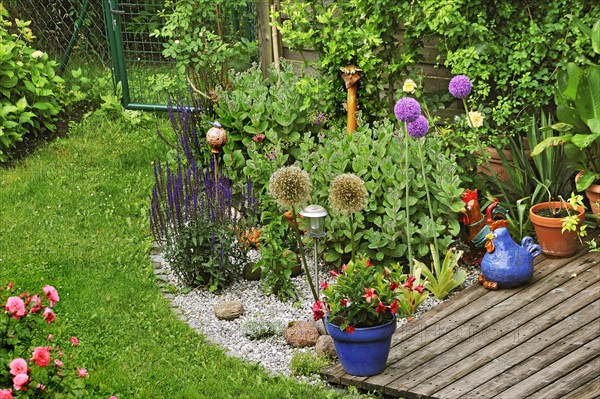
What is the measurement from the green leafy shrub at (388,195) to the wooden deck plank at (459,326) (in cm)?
51

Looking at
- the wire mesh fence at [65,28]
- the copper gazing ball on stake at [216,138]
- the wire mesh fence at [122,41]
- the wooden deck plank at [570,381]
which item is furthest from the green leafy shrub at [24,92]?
the wooden deck plank at [570,381]

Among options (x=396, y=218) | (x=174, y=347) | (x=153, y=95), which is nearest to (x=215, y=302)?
(x=174, y=347)

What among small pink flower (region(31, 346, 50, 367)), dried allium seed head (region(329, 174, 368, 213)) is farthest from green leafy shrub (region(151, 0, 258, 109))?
small pink flower (region(31, 346, 50, 367))

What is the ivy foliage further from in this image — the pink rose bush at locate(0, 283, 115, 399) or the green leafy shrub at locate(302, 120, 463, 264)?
the pink rose bush at locate(0, 283, 115, 399)

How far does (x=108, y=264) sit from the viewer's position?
22.8 ft

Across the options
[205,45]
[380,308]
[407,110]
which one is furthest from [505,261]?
→ [205,45]

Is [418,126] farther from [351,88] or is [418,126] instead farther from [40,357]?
[40,357]

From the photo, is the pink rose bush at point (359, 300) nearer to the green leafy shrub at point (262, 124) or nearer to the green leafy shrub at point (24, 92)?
the green leafy shrub at point (262, 124)

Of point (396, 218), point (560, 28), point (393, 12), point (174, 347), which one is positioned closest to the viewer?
point (174, 347)

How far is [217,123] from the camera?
7.40 m

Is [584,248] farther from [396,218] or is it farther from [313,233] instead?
[313,233]

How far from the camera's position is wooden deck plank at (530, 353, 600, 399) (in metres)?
5.09

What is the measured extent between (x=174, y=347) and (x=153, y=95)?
421 centimetres

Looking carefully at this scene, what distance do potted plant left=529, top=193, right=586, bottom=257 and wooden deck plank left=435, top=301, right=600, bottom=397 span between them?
0.69m
